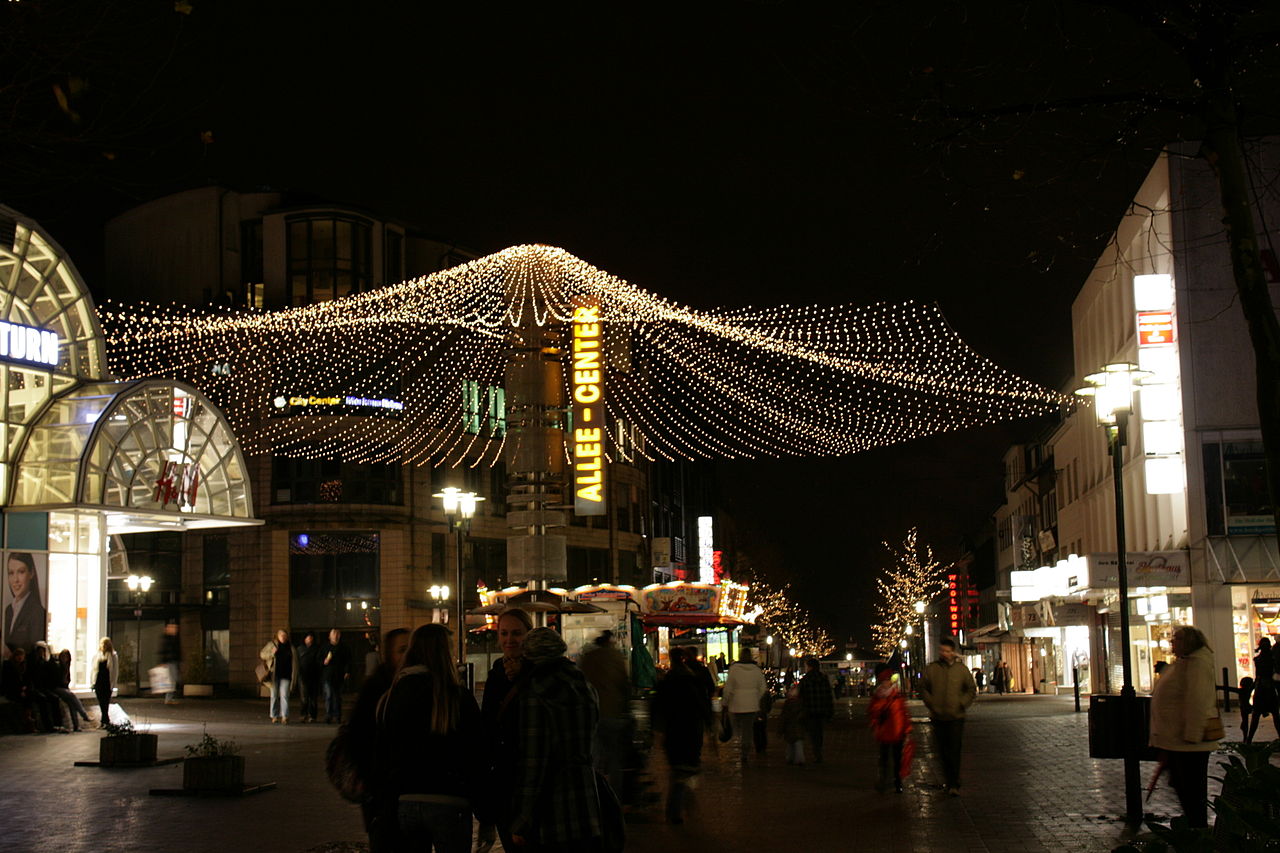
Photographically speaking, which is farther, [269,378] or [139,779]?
[269,378]

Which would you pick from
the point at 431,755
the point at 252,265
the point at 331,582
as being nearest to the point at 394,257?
the point at 252,265

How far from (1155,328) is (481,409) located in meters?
28.2

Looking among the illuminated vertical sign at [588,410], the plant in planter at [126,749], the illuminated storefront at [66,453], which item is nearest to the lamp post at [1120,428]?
the plant in planter at [126,749]

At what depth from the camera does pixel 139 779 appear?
1609 centimetres

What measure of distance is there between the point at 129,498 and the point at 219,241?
29.9m

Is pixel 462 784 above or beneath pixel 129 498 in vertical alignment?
beneath

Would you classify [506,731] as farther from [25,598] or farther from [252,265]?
[252,265]

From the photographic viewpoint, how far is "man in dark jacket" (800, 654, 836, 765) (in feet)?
63.6

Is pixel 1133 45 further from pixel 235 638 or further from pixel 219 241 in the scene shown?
pixel 219 241

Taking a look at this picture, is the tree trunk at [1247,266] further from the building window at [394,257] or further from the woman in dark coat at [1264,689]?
the building window at [394,257]

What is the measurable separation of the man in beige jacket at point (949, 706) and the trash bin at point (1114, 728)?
2157 millimetres

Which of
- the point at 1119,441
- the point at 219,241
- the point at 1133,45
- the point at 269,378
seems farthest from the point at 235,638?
the point at 1133,45

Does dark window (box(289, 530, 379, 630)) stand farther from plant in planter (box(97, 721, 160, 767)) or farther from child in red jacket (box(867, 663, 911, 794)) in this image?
child in red jacket (box(867, 663, 911, 794))

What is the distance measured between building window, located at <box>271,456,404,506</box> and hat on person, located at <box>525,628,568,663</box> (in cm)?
4504
